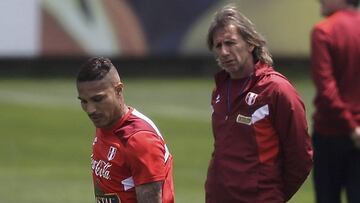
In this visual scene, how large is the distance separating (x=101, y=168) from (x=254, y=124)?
3.61 feet

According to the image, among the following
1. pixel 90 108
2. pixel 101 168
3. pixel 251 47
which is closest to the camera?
pixel 90 108

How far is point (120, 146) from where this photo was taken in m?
6.39

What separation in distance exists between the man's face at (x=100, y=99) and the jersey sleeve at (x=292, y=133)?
117 cm

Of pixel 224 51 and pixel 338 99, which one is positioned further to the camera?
pixel 338 99

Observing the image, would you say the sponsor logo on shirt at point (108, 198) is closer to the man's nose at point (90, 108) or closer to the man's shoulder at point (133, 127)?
the man's shoulder at point (133, 127)

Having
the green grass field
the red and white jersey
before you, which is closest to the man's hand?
the red and white jersey

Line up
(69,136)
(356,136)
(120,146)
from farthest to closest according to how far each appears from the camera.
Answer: (69,136) < (356,136) < (120,146)

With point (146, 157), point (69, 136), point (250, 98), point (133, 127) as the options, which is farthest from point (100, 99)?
point (69, 136)

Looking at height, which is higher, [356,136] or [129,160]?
[129,160]

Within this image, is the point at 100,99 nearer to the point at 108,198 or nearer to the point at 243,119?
the point at 108,198

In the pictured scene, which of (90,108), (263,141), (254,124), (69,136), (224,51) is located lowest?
(69,136)

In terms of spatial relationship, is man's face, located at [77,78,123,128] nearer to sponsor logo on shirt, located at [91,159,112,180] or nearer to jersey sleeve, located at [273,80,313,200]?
sponsor logo on shirt, located at [91,159,112,180]

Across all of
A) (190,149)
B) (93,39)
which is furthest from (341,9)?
(93,39)

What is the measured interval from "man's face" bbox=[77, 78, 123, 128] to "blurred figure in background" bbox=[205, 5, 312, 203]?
1.00 m
